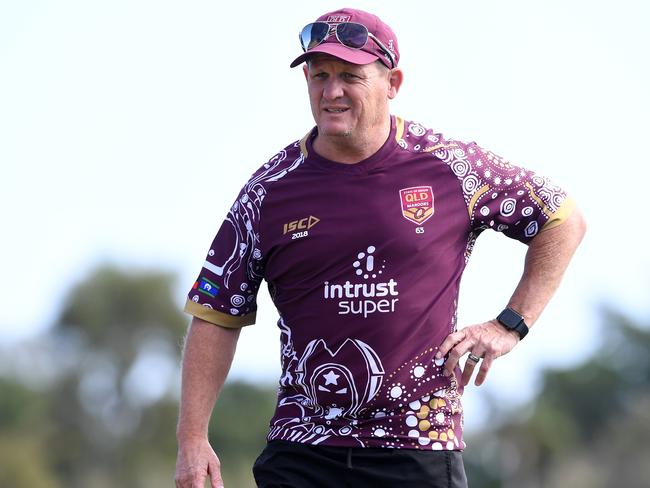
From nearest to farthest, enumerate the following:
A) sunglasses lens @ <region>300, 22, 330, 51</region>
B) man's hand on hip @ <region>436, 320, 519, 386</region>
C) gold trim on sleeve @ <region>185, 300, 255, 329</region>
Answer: man's hand on hip @ <region>436, 320, 519, 386</region> < sunglasses lens @ <region>300, 22, 330, 51</region> < gold trim on sleeve @ <region>185, 300, 255, 329</region>

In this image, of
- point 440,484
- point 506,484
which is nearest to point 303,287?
point 440,484

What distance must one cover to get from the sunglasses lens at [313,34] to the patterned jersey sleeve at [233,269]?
777mm

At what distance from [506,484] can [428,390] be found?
51055 millimetres

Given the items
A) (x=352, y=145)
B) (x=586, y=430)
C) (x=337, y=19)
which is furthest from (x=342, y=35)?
(x=586, y=430)

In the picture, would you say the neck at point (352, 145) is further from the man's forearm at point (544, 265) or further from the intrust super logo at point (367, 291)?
the man's forearm at point (544, 265)

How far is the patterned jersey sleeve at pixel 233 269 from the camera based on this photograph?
6.93 m

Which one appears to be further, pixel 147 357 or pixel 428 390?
pixel 147 357

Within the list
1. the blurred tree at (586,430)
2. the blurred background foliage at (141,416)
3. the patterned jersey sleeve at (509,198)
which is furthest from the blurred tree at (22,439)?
the patterned jersey sleeve at (509,198)

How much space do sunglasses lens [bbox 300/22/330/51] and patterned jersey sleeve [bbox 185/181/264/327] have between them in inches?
30.6

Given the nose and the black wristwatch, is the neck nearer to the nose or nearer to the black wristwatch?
the nose

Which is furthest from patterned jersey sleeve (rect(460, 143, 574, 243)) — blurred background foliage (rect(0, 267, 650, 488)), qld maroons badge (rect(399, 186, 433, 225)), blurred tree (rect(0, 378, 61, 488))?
blurred tree (rect(0, 378, 61, 488))

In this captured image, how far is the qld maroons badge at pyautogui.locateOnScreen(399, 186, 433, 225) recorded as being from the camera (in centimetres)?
671

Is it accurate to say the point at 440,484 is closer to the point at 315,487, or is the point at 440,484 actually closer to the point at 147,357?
the point at 315,487

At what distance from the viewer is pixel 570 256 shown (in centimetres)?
715
